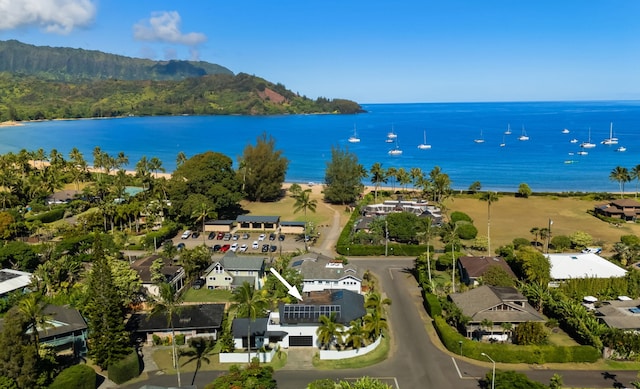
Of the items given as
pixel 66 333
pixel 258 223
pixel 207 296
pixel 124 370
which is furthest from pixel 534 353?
pixel 258 223

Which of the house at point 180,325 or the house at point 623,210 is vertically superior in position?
the house at point 623,210

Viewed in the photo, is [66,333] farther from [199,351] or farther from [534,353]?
[534,353]

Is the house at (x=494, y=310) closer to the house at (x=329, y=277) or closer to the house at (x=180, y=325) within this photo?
the house at (x=329, y=277)

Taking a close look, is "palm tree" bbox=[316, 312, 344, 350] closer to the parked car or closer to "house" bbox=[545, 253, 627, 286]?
the parked car

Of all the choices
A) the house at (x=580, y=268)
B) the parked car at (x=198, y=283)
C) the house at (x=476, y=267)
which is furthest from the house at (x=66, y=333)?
the house at (x=580, y=268)

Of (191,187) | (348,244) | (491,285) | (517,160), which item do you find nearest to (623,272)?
(491,285)
